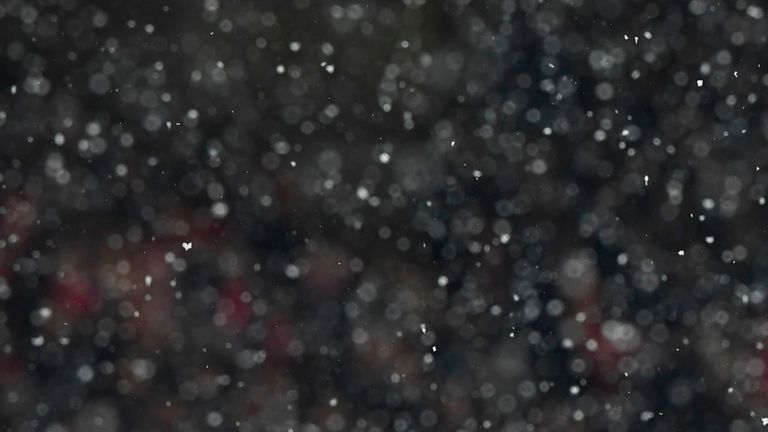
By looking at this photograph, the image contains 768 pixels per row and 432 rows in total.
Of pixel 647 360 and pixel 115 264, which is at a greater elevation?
pixel 647 360

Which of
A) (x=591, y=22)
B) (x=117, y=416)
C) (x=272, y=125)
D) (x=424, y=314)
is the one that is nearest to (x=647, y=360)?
(x=424, y=314)

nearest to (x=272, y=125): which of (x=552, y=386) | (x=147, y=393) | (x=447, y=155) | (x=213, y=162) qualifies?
(x=213, y=162)

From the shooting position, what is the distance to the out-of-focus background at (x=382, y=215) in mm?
2787

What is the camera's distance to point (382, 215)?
9.30 feet

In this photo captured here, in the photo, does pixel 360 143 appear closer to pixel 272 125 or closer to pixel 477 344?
pixel 272 125

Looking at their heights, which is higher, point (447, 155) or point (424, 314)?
point (447, 155)

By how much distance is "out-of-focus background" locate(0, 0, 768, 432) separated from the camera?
2787 millimetres

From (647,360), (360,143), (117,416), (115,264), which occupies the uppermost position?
(360,143)

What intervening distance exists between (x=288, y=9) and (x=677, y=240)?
936 millimetres

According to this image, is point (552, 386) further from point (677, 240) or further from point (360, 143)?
point (360, 143)

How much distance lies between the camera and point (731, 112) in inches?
111

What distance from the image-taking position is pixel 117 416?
2852mm

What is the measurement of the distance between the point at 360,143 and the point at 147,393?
684 millimetres

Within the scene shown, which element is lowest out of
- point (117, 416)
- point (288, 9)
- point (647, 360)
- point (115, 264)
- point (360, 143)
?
point (117, 416)
